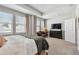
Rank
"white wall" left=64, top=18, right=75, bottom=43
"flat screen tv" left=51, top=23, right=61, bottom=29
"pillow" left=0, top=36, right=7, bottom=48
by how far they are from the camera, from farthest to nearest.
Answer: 1. "flat screen tv" left=51, top=23, right=61, bottom=29
2. "white wall" left=64, top=18, right=75, bottom=43
3. "pillow" left=0, top=36, right=7, bottom=48

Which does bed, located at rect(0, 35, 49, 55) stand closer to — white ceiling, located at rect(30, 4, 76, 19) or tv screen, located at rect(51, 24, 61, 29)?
tv screen, located at rect(51, 24, 61, 29)

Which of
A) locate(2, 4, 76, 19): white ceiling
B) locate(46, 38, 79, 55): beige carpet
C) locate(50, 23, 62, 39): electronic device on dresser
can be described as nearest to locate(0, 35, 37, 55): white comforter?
locate(46, 38, 79, 55): beige carpet

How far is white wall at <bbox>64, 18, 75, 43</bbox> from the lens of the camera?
1.83 m

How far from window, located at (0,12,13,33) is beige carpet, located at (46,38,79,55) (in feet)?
2.58

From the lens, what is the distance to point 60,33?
1.93 meters

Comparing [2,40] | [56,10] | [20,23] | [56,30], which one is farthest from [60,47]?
[2,40]

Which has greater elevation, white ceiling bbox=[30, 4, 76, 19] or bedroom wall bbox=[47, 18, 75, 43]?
white ceiling bbox=[30, 4, 76, 19]

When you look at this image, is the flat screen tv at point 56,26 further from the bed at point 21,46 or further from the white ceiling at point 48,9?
the bed at point 21,46

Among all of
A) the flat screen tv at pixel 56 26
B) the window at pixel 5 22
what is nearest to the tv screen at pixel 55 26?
the flat screen tv at pixel 56 26

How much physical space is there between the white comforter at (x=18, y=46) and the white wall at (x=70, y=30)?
0.69m
